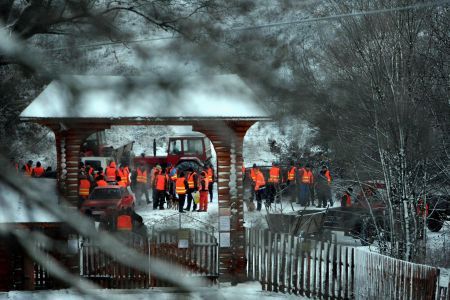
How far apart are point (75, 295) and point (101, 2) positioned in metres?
0.77

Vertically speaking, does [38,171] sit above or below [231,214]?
above

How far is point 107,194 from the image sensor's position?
1877 centimetres

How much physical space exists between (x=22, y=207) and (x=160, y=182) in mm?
19210

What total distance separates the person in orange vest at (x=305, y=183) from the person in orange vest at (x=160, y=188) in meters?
4.11

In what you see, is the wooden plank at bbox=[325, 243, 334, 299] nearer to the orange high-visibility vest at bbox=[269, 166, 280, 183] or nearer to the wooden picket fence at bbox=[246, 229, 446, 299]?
the wooden picket fence at bbox=[246, 229, 446, 299]

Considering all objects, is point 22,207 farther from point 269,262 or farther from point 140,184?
point 140,184

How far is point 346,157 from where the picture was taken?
12.6 m

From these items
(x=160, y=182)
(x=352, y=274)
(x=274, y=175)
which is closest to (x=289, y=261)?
(x=352, y=274)

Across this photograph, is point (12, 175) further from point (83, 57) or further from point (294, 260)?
point (294, 260)

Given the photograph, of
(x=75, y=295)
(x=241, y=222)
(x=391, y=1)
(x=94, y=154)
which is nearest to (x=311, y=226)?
(x=241, y=222)

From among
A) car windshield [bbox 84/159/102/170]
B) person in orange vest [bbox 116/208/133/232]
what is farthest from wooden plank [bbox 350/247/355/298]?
car windshield [bbox 84/159/102/170]

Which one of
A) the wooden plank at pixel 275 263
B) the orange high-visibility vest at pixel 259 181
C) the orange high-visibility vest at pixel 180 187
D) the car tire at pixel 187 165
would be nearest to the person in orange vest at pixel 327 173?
the orange high-visibility vest at pixel 259 181

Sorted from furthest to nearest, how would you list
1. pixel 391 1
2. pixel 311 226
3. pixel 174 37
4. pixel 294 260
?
1. pixel 311 226
2. pixel 294 260
3. pixel 391 1
4. pixel 174 37

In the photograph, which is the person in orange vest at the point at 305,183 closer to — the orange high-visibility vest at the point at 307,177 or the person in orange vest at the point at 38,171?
the orange high-visibility vest at the point at 307,177
